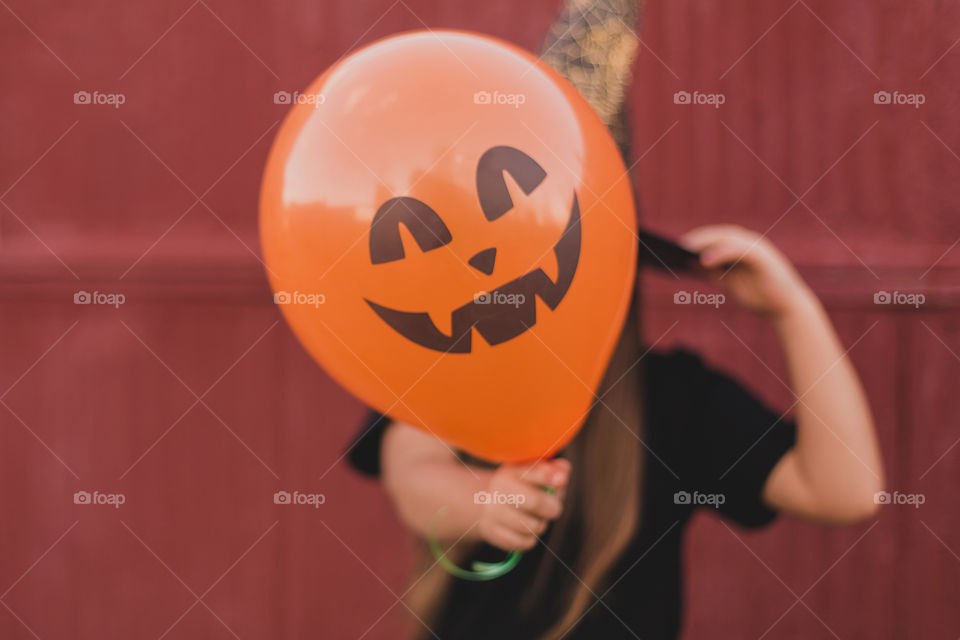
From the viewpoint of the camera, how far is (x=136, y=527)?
1.54 metres

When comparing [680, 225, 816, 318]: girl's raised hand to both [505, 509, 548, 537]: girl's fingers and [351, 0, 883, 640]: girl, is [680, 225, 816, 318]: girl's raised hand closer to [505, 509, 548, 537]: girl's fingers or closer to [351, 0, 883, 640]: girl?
[351, 0, 883, 640]: girl

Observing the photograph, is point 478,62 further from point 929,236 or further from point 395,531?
point 929,236

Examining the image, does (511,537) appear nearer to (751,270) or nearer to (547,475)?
(547,475)

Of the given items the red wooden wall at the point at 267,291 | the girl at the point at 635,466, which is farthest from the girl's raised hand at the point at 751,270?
the red wooden wall at the point at 267,291

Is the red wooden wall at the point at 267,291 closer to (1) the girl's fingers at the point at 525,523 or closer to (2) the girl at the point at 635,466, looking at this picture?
(2) the girl at the point at 635,466

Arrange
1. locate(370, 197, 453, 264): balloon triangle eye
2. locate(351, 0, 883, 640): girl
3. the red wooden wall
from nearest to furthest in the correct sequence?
locate(370, 197, 453, 264): balloon triangle eye
locate(351, 0, 883, 640): girl
the red wooden wall

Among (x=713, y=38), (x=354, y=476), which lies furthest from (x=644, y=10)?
(x=354, y=476)

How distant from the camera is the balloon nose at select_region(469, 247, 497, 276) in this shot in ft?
1.91

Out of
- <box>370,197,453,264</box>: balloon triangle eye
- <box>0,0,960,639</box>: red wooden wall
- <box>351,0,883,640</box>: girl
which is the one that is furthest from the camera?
<box>0,0,960,639</box>: red wooden wall

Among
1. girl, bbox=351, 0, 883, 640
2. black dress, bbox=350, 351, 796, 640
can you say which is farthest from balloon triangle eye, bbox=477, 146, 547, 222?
black dress, bbox=350, 351, 796, 640

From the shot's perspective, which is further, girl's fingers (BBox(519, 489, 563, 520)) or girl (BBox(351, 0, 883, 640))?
girl (BBox(351, 0, 883, 640))

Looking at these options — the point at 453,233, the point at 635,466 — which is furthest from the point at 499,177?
the point at 635,466

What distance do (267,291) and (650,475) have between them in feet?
3.05

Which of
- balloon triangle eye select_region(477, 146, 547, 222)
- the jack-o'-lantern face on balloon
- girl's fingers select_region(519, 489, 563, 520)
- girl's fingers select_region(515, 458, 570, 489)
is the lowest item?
girl's fingers select_region(519, 489, 563, 520)
